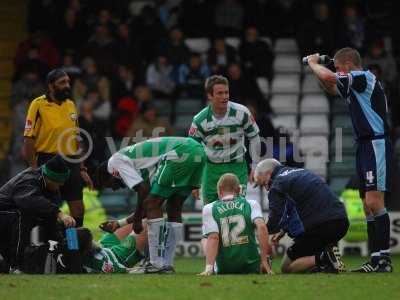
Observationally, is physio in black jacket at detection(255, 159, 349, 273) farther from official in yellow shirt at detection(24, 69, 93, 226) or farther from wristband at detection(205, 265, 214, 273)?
official in yellow shirt at detection(24, 69, 93, 226)

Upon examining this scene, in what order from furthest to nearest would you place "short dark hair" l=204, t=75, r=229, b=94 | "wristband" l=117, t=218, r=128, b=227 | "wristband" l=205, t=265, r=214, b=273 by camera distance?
"short dark hair" l=204, t=75, r=229, b=94, "wristband" l=117, t=218, r=128, b=227, "wristband" l=205, t=265, r=214, b=273

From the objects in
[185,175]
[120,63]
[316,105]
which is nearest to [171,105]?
[120,63]

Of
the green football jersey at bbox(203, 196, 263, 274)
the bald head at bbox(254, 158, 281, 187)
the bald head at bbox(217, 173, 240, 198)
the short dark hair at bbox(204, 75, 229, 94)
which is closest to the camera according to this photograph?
the green football jersey at bbox(203, 196, 263, 274)

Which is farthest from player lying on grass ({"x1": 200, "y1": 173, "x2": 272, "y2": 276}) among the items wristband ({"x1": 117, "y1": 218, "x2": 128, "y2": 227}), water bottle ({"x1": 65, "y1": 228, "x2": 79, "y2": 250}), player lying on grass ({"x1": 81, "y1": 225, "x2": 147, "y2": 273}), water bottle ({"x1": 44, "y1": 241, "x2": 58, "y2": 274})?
water bottle ({"x1": 44, "y1": 241, "x2": 58, "y2": 274})

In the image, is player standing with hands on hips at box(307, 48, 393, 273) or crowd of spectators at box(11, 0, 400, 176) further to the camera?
crowd of spectators at box(11, 0, 400, 176)

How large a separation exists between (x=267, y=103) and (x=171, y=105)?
5.46 feet

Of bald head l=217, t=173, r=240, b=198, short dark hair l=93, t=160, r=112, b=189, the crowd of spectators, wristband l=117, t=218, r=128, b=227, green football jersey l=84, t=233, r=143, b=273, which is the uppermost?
the crowd of spectators

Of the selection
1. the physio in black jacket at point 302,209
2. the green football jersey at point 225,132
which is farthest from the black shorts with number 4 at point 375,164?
the green football jersey at point 225,132

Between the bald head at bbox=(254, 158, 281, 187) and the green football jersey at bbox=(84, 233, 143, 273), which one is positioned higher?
the bald head at bbox=(254, 158, 281, 187)

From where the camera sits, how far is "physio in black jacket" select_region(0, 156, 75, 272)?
1293 cm

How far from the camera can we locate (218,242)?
1277cm

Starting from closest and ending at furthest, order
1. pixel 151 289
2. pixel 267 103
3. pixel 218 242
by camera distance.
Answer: pixel 151 289
pixel 218 242
pixel 267 103

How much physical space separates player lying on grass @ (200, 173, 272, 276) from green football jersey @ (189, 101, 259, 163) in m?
1.90

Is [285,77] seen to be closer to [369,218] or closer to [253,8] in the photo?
[253,8]
